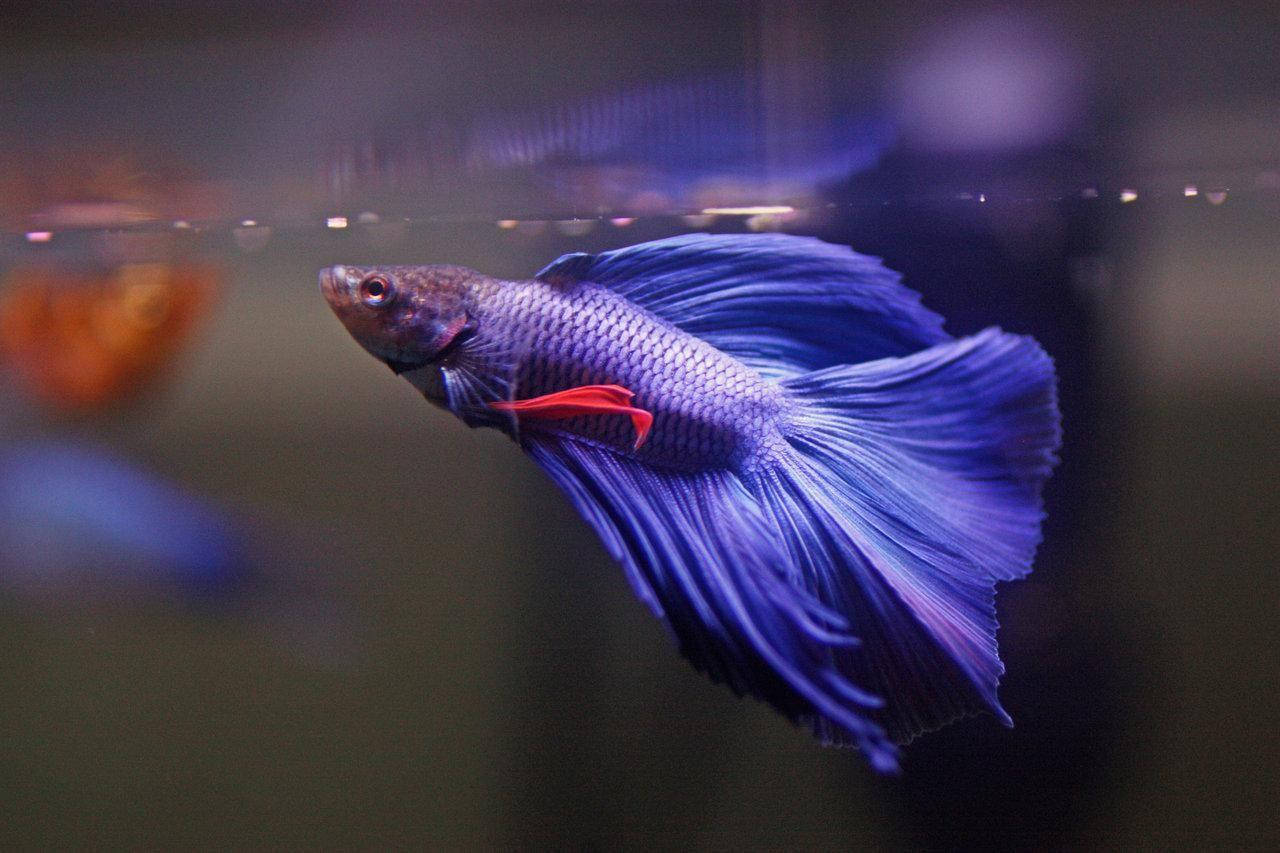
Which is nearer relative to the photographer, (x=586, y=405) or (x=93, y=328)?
(x=586, y=405)

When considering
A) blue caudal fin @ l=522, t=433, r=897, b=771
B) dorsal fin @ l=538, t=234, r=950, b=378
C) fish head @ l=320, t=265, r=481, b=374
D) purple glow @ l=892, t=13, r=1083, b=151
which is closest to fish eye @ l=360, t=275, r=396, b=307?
fish head @ l=320, t=265, r=481, b=374

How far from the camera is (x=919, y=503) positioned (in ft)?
3.26

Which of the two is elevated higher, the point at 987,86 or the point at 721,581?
the point at 987,86

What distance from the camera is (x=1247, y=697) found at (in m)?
1.37

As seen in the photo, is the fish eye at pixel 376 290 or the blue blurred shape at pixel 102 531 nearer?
the fish eye at pixel 376 290

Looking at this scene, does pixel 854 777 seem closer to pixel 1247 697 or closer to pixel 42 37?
pixel 1247 697

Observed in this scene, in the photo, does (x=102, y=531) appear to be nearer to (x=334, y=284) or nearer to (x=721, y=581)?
(x=334, y=284)

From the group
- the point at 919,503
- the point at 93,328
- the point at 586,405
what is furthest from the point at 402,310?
the point at 93,328

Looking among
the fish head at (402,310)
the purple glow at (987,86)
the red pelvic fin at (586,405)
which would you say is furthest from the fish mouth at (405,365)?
the purple glow at (987,86)

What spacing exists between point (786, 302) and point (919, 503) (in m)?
0.31

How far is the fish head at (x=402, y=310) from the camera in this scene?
3.06ft

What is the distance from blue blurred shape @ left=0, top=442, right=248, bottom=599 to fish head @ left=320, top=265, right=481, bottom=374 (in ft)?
2.23

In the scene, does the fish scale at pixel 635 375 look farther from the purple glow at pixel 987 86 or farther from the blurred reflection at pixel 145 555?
the blurred reflection at pixel 145 555

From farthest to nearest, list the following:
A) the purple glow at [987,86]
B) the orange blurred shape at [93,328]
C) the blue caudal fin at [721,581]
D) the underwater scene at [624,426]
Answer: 1. the orange blurred shape at [93,328]
2. the purple glow at [987,86]
3. the underwater scene at [624,426]
4. the blue caudal fin at [721,581]
